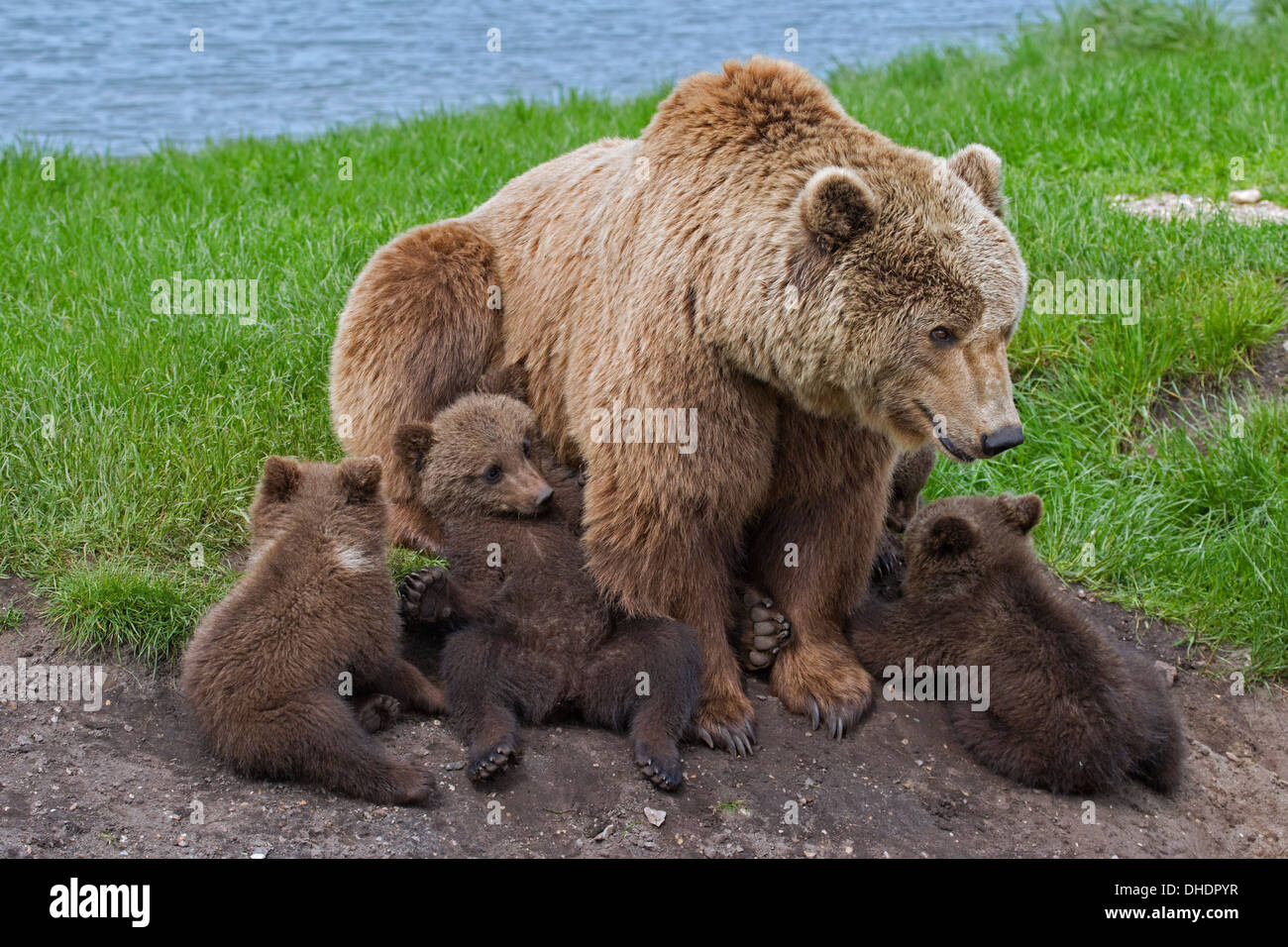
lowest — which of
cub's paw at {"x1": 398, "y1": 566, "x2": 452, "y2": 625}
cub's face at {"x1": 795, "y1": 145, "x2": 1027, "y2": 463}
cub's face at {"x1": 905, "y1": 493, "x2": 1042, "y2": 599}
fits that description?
cub's paw at {"x1": 398, "y1": 566, "x2": 452, "y2": 625}

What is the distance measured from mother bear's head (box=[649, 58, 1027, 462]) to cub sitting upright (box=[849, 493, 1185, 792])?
33.6 inches

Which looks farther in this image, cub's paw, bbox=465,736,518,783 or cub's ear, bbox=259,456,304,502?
cub's ear, bbox=259,456,304,502

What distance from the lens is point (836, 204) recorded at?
4.31 meters

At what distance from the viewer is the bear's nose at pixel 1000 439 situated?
4234mm

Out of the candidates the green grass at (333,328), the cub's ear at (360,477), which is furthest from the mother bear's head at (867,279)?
the green grass at (333,328)

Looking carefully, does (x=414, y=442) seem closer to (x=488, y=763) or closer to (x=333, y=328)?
(x=488, y=763)

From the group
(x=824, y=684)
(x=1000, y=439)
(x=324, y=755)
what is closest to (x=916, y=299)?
(x=1000, y=439)

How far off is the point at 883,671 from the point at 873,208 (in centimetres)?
197

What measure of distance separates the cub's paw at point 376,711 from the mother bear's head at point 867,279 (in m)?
1.76

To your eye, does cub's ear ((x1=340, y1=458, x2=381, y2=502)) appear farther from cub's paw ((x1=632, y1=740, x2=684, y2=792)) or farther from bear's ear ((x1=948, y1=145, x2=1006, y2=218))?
bear's ear ((x1=948, y1=145, x2=1006, y2=218))

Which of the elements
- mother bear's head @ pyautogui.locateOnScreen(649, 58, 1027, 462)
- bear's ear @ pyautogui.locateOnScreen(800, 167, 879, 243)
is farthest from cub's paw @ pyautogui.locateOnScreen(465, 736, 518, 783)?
bear's ear @ pyautogui.locateOnScreen(800, 167, 879, 243)

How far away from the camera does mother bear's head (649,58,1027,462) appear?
4348 millimetres

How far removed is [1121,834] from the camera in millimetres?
4723

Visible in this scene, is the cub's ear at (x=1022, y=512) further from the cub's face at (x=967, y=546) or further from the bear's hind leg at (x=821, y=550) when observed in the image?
the bear's hind leg at (x=821, y=550)
